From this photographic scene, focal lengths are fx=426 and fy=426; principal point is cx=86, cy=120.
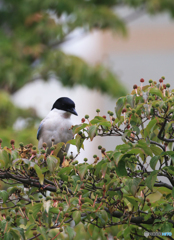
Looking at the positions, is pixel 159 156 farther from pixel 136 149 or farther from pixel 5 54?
pixel 5 54

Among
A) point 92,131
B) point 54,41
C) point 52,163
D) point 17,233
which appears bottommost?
point 17,233

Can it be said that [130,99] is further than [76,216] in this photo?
Yes

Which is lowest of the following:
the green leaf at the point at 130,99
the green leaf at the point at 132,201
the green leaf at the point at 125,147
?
the green leaf at the point at 132,201

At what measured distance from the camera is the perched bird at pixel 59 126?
3.89 metres

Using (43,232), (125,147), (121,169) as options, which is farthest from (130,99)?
(43,232)

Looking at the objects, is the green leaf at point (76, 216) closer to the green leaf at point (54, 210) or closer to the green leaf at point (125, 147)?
the green leaf at point (54, 210)

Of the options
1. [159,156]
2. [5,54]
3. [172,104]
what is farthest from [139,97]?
[5,54]

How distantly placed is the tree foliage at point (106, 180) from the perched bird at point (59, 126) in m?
1.47

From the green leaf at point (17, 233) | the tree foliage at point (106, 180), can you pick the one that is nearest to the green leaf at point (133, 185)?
the tree foliage at point (106, 180)

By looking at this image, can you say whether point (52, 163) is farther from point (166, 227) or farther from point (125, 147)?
point (166, 227)

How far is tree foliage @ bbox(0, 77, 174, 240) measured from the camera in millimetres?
2088

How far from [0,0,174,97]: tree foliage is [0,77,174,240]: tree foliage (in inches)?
180

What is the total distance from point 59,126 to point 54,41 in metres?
4.14

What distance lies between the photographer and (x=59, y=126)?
3.93m
